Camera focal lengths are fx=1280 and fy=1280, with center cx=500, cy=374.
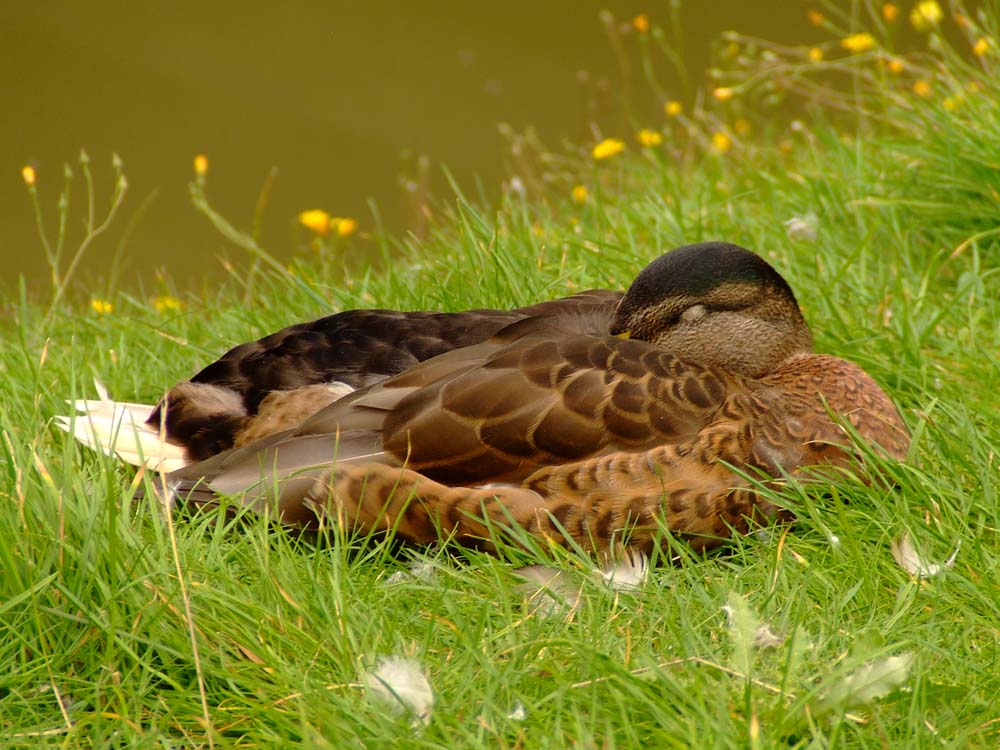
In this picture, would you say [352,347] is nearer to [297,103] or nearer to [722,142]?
[722,142]

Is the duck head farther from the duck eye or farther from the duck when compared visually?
the duck

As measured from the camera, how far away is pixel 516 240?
15.9 feet

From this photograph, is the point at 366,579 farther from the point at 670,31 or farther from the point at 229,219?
the point at 670,31

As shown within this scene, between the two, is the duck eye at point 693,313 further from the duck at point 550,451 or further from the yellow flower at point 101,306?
the yellow flower at point 101,306

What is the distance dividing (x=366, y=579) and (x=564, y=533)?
0.50m

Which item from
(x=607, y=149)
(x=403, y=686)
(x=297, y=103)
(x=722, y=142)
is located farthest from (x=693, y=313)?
(x=297, y=103)

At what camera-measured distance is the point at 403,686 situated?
95.9 inches

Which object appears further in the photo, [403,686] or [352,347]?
[352,347]

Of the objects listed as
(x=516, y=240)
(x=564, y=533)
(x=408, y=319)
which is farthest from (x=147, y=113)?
(x=564, y=533)

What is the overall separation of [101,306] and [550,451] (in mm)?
2352

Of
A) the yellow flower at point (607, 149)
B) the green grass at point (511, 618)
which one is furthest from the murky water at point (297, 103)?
the green grass at point (511, 618)

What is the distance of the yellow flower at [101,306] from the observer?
4.74 m

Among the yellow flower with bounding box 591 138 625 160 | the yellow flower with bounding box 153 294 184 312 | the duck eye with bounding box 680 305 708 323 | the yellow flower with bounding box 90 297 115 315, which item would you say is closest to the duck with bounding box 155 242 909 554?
the duck eye with bounding box 680 305 708 323

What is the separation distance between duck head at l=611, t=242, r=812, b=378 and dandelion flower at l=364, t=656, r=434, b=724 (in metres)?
1.41
